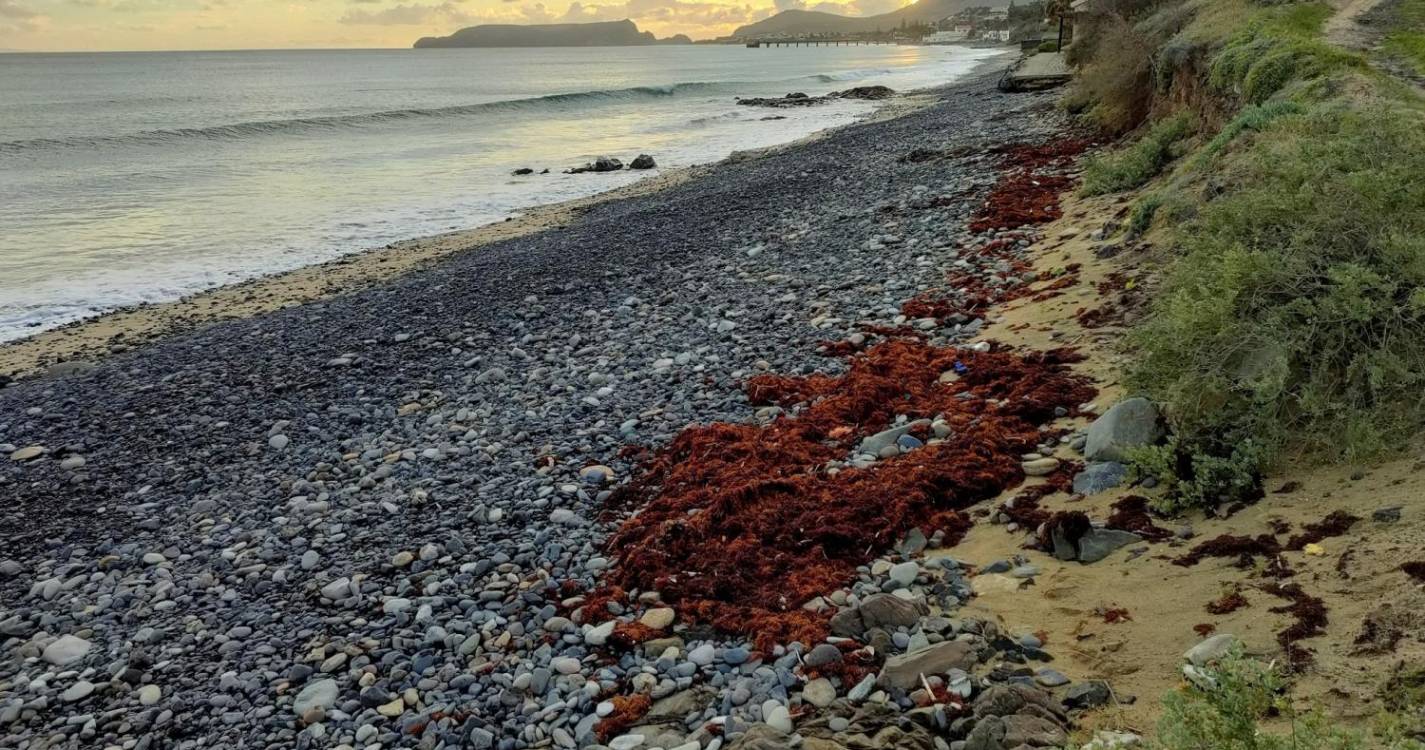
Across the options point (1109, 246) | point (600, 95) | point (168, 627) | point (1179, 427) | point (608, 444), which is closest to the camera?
point (1179, 427)

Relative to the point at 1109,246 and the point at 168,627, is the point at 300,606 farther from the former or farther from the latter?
the point at 1109,246

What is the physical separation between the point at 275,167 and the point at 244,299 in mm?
20443

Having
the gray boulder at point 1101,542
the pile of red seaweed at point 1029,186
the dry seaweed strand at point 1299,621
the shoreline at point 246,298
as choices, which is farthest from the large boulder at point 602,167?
the dry seaweed strand at point 1299,621

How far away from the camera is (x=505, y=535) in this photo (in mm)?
6078

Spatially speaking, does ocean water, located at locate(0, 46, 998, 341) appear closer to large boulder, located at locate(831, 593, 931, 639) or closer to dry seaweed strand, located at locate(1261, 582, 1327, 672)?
large boulder, located at locate(831, 593, 931, 639)

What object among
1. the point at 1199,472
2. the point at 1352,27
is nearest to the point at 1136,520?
the point at 1199,472

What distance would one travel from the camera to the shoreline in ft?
41.9

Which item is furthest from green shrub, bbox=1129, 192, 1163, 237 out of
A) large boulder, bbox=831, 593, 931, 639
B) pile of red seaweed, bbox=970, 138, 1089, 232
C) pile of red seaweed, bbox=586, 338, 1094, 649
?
large boulder, bbox=831, 593, 931, 639

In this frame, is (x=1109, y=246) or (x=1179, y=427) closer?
(x=1179, y=427)

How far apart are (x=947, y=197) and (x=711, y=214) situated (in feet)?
15.7

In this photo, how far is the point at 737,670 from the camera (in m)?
4.27

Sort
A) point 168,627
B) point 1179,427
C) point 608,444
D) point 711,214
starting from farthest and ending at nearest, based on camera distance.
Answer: point 711,214 < point 608,444 < point 168,627 < point 1179,427

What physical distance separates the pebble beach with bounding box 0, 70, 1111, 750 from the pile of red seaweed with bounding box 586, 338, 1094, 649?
32 millimetres

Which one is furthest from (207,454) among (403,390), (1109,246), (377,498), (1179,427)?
(1109,246)
